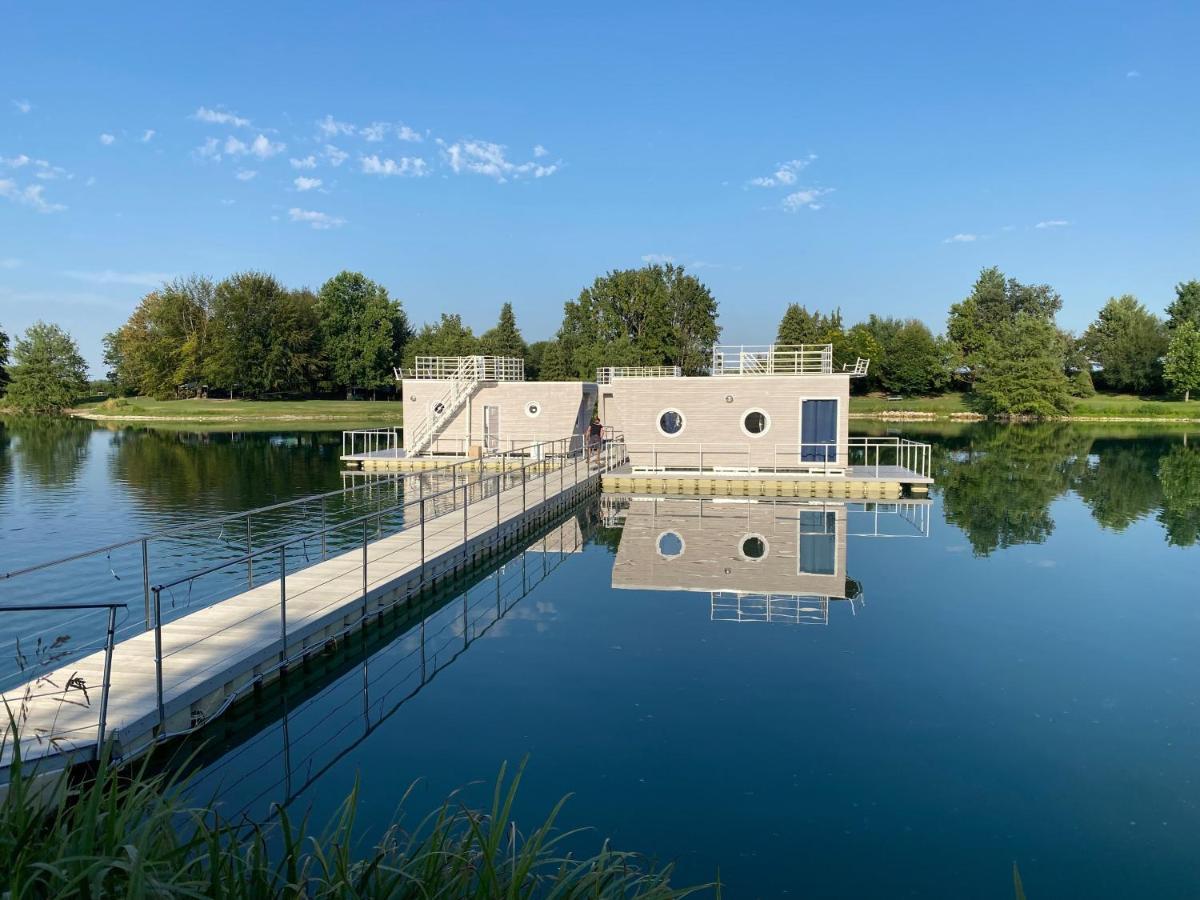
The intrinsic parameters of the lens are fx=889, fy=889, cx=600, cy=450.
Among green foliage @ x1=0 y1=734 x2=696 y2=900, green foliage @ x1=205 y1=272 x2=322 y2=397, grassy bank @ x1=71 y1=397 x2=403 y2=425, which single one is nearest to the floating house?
green foliage @ x1=0 y1=734 x2=696 y2=900

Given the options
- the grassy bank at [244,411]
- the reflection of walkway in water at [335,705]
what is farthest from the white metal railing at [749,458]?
the grassy bank at [244,411]

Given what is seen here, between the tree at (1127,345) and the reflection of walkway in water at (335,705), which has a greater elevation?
the tree at (1127,345)

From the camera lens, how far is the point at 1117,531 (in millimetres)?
21422

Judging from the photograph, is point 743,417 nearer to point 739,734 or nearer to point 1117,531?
point 1117,531

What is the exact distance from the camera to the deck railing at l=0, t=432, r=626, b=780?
26.9 ft

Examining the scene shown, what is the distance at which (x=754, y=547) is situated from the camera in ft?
60.6

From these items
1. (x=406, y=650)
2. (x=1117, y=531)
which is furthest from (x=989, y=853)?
(x=1117, y=531)

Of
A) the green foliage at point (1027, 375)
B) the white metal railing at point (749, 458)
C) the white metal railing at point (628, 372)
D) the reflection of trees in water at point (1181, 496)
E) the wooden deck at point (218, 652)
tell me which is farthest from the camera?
the green foliage at point (1027, 375)

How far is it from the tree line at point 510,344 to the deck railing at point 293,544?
45.4 m

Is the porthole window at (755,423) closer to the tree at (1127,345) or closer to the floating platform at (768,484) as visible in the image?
the floating platform at (768,484)

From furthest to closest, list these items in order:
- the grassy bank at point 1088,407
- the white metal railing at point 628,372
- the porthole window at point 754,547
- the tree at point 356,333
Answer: the tree at point 356,333
the grassy bank at point 1088,407
the white metal railing at point 628,372
the porthole window at point 754,547

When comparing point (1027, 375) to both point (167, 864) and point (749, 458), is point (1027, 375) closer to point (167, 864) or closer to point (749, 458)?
point (749, 458)

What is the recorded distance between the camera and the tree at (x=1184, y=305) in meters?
86.0

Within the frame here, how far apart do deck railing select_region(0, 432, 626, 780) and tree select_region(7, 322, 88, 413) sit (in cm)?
6553
